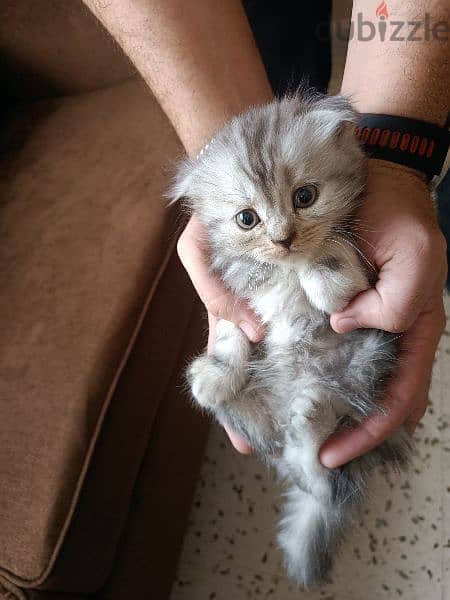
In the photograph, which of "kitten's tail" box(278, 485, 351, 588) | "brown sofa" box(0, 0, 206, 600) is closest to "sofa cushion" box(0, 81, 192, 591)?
"brown sofa" box(0, 0, 206, 600)

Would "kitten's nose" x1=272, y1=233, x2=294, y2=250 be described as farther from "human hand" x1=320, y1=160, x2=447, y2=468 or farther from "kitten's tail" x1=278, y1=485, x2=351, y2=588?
"kitten's tail" x1=278, y1=485, x2=351, y2=588

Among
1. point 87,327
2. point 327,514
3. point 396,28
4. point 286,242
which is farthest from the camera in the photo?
point 87,327

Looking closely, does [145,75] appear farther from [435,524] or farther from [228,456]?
[435,524]

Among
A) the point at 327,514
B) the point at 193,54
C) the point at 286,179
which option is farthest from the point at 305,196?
the point at 327,514

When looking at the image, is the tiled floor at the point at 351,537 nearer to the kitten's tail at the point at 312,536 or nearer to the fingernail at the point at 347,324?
the kitten's tail at the point at 312,536

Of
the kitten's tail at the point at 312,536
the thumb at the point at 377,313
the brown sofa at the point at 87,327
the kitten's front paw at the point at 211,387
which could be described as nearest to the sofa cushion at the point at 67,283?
the brown sofa at the point at 87,327

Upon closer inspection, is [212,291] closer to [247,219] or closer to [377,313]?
[247,219]
